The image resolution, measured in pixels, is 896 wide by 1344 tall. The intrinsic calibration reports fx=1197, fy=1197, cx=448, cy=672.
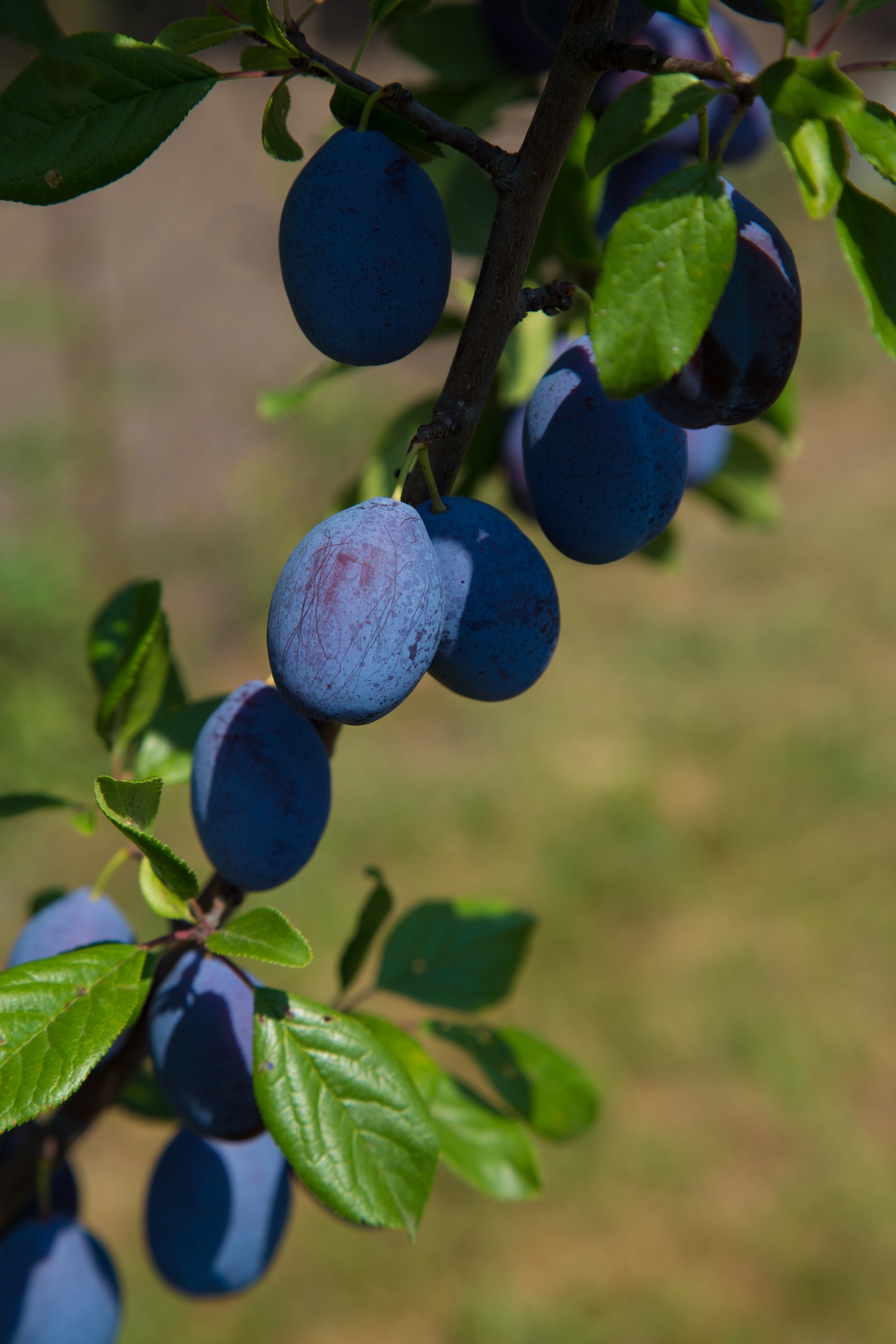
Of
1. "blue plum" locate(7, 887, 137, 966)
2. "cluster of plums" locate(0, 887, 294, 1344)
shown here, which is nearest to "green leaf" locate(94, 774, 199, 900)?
"cluster of plums" locate(0, 887, 294, 1344)

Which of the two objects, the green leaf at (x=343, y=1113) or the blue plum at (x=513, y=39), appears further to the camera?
the blue plum at (x=513, y=39)

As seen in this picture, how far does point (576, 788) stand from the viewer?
300 cm

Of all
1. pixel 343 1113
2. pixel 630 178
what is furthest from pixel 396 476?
pixel 630 178

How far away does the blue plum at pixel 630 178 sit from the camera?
93 cm

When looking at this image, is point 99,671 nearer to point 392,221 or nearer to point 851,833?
point 392,221

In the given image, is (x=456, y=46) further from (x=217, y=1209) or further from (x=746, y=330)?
(x=217, y=1209)

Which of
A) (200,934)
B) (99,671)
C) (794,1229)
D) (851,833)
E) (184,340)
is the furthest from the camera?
(184,340)

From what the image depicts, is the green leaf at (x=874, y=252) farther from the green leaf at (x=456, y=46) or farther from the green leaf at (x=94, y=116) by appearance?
the green leaf at (x=456, y=46)

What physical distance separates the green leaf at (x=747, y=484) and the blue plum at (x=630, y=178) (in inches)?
14.2

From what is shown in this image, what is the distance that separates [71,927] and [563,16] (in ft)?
1.97

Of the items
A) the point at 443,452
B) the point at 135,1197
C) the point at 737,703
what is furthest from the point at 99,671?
the point at 737,703

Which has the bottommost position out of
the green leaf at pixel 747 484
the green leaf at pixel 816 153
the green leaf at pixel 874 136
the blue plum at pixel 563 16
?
the green leaf at pixel 747 484

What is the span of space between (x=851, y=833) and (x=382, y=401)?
2.24m

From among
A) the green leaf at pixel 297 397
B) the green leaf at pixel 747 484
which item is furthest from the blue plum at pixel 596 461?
the green leaf at pixel 747 484
